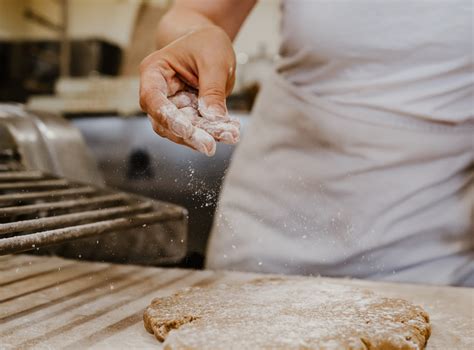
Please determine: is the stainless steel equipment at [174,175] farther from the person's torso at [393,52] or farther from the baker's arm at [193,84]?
the person's torso at [393,52]

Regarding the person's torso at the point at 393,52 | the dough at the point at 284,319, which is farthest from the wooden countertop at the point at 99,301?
the person's torso at the point at 393,52

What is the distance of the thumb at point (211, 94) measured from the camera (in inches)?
25.0

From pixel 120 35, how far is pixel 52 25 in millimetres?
493

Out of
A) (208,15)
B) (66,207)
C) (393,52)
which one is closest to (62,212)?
(66,207)

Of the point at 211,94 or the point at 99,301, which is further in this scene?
the point at 99,301

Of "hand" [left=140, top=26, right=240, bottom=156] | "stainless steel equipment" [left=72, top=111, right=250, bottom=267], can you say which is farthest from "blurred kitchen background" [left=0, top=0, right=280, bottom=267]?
"hand" [left=140, top=26, right=240, bottom=156]

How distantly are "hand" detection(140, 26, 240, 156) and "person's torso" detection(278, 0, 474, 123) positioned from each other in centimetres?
57

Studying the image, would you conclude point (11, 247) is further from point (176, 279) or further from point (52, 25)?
point (52, 25)

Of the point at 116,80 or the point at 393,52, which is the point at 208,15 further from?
the point at 116,80

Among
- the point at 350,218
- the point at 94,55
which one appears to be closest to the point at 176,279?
the point at 350,218

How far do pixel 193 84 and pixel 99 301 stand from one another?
371 millimetres

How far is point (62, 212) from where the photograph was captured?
1.09 meters

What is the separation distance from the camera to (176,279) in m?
0.99

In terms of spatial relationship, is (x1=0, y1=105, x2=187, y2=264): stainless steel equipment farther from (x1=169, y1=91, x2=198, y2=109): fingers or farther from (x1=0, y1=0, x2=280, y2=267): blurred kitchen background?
(x1=169, y1=91, x2=198, y2=109): fingers
